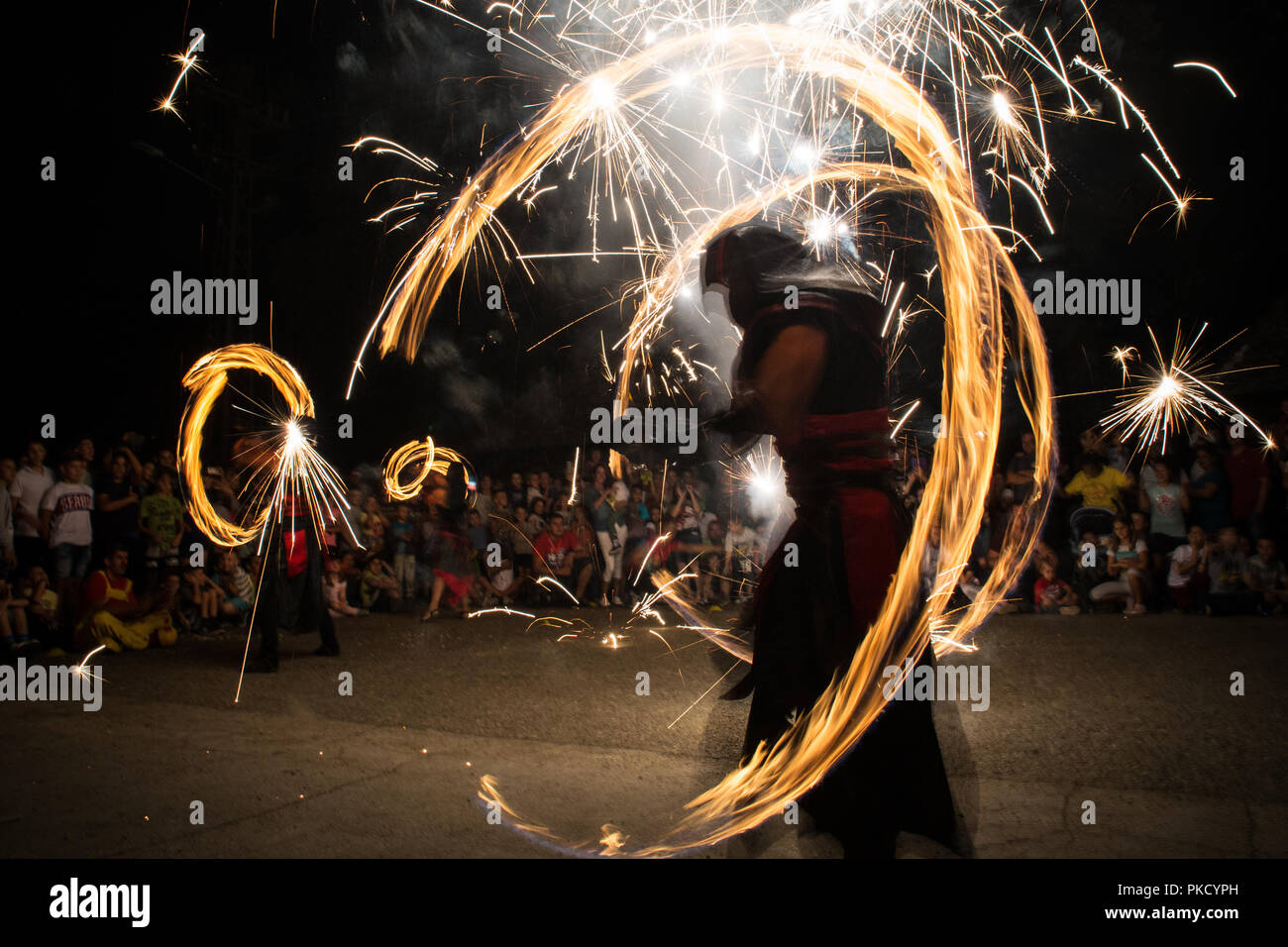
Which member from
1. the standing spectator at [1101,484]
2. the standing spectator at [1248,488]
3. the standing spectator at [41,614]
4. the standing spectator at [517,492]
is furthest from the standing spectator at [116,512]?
the standing spectator at [1248,488]

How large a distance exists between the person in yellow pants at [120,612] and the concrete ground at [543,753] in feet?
1.22

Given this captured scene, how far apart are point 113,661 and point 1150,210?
1709cm

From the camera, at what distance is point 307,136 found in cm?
1438

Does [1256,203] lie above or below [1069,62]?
below

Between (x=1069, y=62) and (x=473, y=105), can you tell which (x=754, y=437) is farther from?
(x=473, y=105)

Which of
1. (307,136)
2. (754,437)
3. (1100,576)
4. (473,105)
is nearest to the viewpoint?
(754,437)

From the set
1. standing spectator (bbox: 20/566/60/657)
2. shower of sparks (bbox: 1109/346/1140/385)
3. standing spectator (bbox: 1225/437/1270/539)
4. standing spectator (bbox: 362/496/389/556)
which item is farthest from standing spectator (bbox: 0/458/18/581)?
shower of sparks (bbox: 1109/346/1140/385)

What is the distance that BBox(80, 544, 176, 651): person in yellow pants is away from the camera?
7.41 m

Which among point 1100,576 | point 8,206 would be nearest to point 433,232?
point 1100,576

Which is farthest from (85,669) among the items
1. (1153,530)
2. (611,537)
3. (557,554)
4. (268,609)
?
(1153,530)

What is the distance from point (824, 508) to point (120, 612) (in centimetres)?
670

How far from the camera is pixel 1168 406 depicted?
38.5 ft

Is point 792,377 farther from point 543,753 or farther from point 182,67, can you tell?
point 182,67

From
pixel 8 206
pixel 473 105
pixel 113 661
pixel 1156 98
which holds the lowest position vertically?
pixel 113 661
